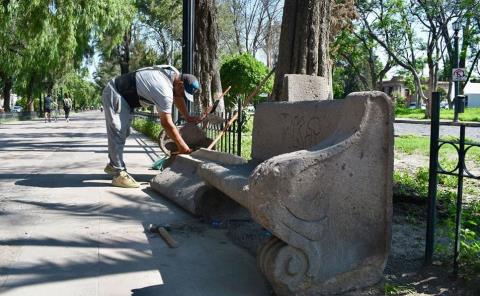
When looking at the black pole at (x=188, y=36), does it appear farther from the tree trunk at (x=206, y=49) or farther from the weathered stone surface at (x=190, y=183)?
the weathered stone surface at (x=190, y=183)

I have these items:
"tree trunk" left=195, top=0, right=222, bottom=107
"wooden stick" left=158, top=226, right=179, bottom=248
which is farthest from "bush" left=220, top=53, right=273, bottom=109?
"wooden stick" left=158, top=226, right=179, bottom=248

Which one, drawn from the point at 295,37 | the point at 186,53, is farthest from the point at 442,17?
the point at 295,37

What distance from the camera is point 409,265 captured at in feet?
12.2

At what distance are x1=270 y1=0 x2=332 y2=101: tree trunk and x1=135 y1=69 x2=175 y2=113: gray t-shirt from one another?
5.25 feet

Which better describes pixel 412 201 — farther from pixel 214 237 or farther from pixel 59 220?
pixel 59 220

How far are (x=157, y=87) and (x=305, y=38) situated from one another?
7.20ft

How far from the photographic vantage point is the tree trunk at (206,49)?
13.1 metres

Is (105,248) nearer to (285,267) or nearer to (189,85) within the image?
(285,267)

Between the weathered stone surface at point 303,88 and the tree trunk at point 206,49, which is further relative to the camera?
the tree trunk at point 206,49

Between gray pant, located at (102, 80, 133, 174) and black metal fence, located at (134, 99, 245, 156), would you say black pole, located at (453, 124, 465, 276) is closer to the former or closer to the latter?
black metal fence, located at (134, 99, 245, 156)

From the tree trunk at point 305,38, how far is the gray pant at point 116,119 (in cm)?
218

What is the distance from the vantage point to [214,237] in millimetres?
4508

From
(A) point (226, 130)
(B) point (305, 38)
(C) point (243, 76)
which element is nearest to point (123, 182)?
(A) point (226, 130)

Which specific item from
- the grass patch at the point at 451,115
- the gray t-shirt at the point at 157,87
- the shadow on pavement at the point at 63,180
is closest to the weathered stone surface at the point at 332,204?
the gray t-shirt at the point at 157,87
